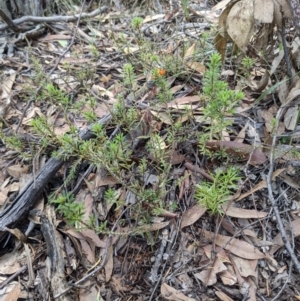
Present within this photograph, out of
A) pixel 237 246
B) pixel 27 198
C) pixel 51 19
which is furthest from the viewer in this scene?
pixel 51 19

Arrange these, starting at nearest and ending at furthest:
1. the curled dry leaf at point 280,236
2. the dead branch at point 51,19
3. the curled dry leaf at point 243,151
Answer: the curled dry leaf at point 280,236
the curled dry leaf at point 243,151
the dead branch at point 51,19

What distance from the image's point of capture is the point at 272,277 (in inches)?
55.8

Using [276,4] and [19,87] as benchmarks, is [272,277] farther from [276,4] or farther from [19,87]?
[19,87]

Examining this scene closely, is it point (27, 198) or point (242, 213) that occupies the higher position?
point (27, 198)

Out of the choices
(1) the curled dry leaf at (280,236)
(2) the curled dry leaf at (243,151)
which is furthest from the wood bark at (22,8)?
(1) the curled dry leaf at (280,236)

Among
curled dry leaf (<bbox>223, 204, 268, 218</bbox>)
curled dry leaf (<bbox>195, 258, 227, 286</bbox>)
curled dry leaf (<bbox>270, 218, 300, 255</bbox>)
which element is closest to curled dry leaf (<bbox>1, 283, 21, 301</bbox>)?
curled dry leaf (<bbox>195, 258, 227, 286</bbox>)

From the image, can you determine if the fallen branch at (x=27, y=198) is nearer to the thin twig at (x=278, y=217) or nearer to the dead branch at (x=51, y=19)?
the thin twig at (x=278, y=217)

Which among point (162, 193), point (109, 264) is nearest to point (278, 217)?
point (162, 193)

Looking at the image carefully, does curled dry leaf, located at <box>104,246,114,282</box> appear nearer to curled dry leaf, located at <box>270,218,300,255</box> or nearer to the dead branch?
curled dry leaf, located at <box>270,218,300,255</box>

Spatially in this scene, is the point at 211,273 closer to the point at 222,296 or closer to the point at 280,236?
the point at 222,296

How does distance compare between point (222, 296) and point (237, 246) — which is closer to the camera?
point (222, 296)

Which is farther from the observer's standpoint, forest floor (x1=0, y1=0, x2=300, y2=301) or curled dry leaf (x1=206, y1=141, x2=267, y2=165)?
curled dry leaf (x1=206, y1=141, x2=267, y2=165)

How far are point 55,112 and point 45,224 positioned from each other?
0.72 metres

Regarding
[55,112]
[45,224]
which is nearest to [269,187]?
[45,224]
